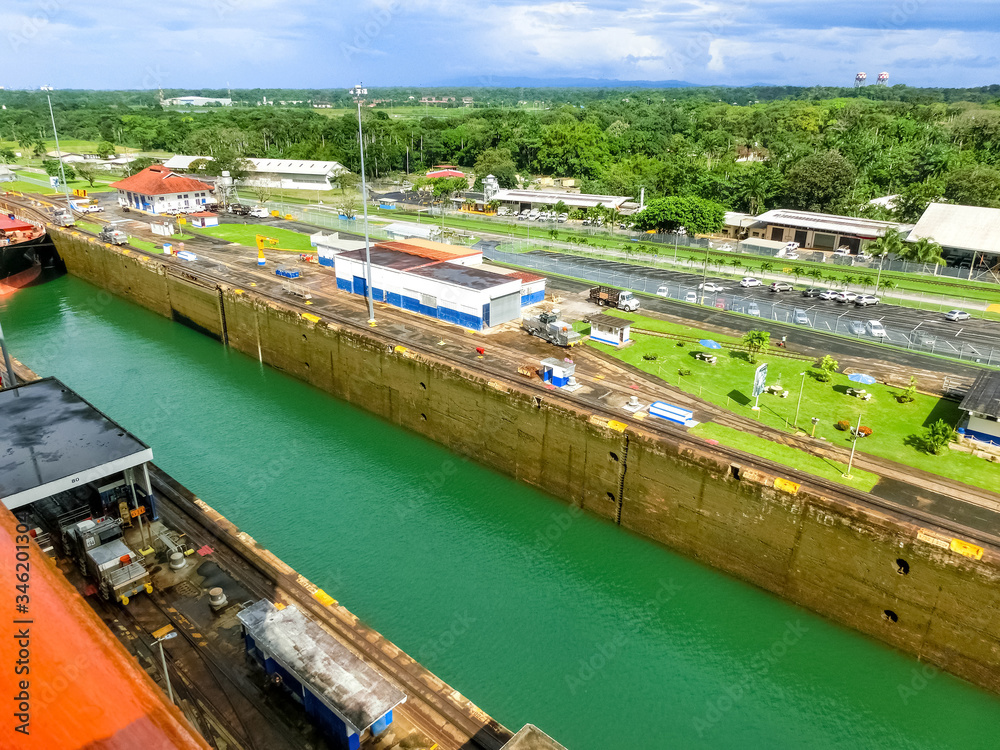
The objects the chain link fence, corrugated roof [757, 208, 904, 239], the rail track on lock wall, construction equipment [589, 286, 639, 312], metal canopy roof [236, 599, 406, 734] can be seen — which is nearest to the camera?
metal canopy roof [236, 599, 406, 734]

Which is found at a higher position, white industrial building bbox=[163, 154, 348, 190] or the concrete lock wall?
white industrial building bbox=[163, 154, 348, 190]

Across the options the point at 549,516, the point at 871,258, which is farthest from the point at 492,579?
the point at 871,258

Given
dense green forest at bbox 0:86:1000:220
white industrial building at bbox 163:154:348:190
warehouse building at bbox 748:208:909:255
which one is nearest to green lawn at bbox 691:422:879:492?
warehouse building at bbox 748:208:909:255

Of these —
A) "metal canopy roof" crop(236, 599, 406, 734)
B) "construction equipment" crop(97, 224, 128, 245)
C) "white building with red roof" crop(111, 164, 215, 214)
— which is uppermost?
"white building with red roof" crop(111, 164, 215, 214)

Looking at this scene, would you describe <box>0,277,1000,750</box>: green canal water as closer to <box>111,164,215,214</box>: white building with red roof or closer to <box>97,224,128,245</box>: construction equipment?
<box>97,224,128,245</box>: construction equipment

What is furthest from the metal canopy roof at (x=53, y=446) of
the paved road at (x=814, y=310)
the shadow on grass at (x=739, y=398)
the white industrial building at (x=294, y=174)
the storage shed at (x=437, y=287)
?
the white industrial building at (x=294, y=174)

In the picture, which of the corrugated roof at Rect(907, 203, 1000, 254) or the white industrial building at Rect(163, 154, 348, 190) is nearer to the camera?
the corrugated roof at Rect(907, 203, 1000, 254)

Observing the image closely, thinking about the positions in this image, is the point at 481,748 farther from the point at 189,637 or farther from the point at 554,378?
the point at 554,378

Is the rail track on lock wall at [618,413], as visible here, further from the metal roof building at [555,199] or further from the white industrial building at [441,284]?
the metal roof building at [555,199]
